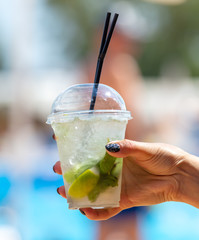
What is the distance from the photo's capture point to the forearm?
5.66 feet

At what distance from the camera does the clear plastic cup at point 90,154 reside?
143 cm

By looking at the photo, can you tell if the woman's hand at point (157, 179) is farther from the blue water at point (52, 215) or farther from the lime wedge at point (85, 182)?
the blue water at point (52, 215)

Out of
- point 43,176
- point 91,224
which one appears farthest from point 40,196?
point 91,224

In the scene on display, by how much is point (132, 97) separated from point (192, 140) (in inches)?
135

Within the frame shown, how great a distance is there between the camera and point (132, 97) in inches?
124

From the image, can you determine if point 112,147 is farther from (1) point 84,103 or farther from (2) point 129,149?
(1) point 84,103

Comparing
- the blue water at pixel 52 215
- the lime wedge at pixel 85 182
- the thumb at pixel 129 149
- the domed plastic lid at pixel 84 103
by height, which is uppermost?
the domed plastic lid at pixel 84 103

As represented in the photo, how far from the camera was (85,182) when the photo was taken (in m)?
1.41

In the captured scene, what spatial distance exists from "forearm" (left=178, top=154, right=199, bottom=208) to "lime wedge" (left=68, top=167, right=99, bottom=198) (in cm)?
54

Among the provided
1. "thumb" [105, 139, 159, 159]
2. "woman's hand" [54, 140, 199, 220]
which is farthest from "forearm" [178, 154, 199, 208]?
"thumb" [105, 139, 159, 159]

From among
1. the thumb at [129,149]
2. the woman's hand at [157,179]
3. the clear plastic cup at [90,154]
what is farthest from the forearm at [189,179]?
the clear plastic cup at [90,154]

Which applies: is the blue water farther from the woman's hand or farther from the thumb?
the thumb

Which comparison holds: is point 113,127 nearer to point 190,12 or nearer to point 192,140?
point 192,140

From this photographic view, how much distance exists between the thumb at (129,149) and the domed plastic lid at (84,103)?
132 mm
